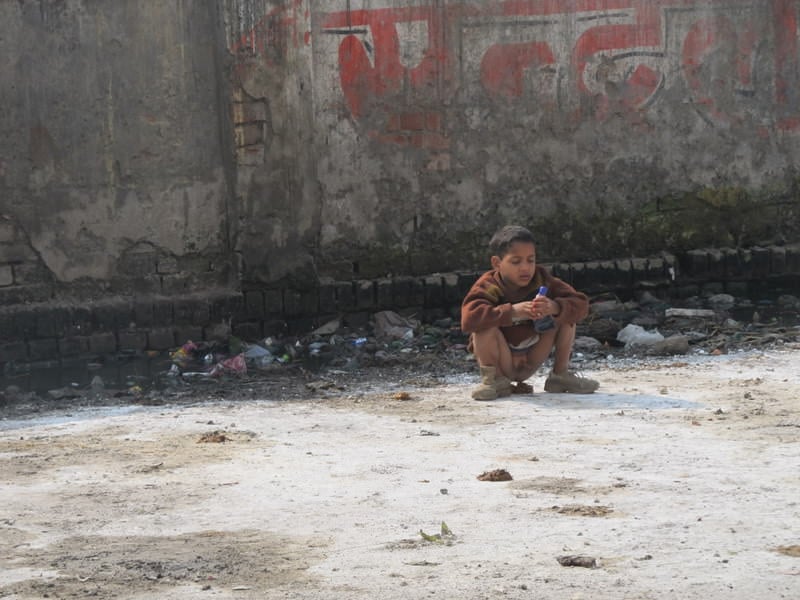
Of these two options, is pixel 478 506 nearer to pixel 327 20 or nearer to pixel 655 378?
pixel 655 378

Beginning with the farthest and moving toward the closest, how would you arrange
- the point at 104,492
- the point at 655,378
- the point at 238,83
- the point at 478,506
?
the point at 238,83 < the point at 655,378 < the point at 104,492 < the point at 478,506

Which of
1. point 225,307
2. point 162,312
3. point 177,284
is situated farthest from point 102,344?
point 225,307

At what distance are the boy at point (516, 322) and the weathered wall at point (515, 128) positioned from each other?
3028 mm

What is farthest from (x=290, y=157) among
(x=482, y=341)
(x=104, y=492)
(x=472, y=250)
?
(x=104, y=492)

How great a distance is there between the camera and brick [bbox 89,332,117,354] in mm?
9430

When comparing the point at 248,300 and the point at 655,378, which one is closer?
the point at 655,378

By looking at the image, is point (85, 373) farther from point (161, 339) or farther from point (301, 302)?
point (301, 302)

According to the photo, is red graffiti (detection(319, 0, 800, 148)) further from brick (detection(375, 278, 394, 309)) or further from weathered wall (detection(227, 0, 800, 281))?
brick (detection(375, 278, 394, 309))

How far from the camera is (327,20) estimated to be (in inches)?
392

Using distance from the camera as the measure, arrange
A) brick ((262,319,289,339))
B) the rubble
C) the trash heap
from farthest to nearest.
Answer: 1. brick ((262,319,289,339))
2. the trash heap
3. the rubble

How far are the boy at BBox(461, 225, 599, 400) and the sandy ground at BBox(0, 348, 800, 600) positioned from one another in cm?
15

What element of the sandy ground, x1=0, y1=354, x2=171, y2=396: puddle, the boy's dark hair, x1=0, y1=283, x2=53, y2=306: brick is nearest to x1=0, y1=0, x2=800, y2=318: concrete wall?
x1=0, y1=283, x2=53, y2=306: brick

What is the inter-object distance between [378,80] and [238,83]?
1.06 metres

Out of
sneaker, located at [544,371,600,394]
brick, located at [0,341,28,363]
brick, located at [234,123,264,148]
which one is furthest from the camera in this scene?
brick, located at [234,123,264,148]
